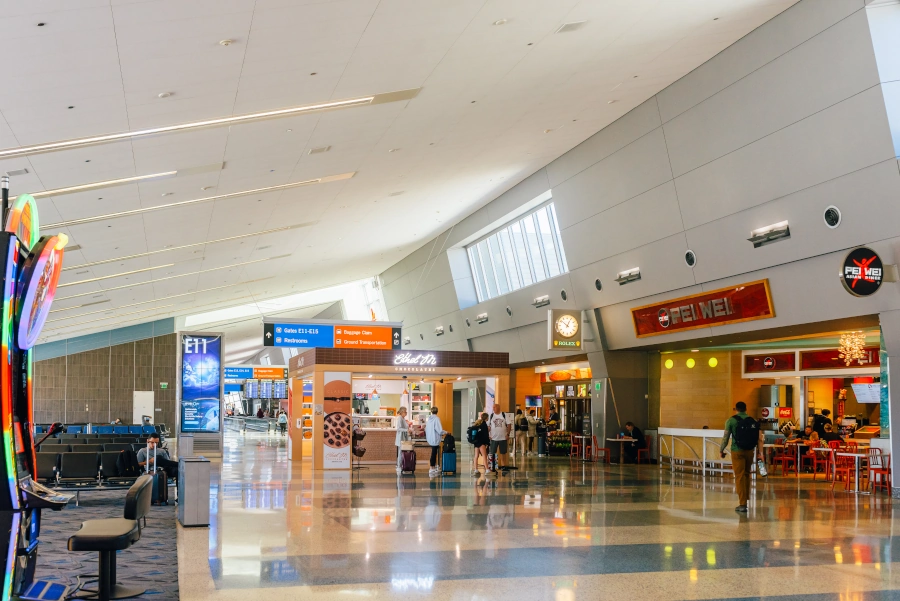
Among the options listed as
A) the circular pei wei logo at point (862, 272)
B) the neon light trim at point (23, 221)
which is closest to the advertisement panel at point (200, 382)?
the circular pei wei logo at point (862, 272)

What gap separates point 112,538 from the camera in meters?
5.56

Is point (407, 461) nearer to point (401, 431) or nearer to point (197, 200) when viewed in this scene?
point (401, 431)

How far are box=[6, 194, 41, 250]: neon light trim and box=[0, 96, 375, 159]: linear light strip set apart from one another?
15.3 feet

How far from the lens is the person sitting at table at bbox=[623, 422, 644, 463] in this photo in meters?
21.2

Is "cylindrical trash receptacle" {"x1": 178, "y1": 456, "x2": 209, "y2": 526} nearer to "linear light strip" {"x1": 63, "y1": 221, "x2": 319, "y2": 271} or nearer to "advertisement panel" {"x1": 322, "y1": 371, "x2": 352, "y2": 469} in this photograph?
"advertisement panel" {"x1": 322, "y1": 371, "x2": 352, "y2": 469}

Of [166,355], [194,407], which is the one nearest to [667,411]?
[194,407]

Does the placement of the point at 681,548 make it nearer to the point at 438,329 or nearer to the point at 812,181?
the point at 812,181

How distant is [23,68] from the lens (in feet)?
24.0

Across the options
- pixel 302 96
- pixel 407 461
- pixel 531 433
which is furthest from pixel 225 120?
pixel 531 433

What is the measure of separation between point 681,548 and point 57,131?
8182 mm

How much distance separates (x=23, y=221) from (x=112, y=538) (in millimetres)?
2232

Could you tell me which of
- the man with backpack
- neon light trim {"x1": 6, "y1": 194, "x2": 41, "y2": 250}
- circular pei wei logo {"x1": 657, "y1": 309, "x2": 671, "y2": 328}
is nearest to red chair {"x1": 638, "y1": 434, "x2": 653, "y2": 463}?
circular pei wei logo {"x1": 657, "y1": 309, "x2": 671, "y2": 328}

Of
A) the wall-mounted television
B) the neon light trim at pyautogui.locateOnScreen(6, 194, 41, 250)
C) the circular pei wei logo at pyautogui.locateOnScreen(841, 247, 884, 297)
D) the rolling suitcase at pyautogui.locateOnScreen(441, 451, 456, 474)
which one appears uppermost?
the circular pei wei logo at pyautogui.locateOnScreen(841, 247, 884, 297)

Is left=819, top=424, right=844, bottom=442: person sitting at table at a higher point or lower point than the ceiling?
lower
